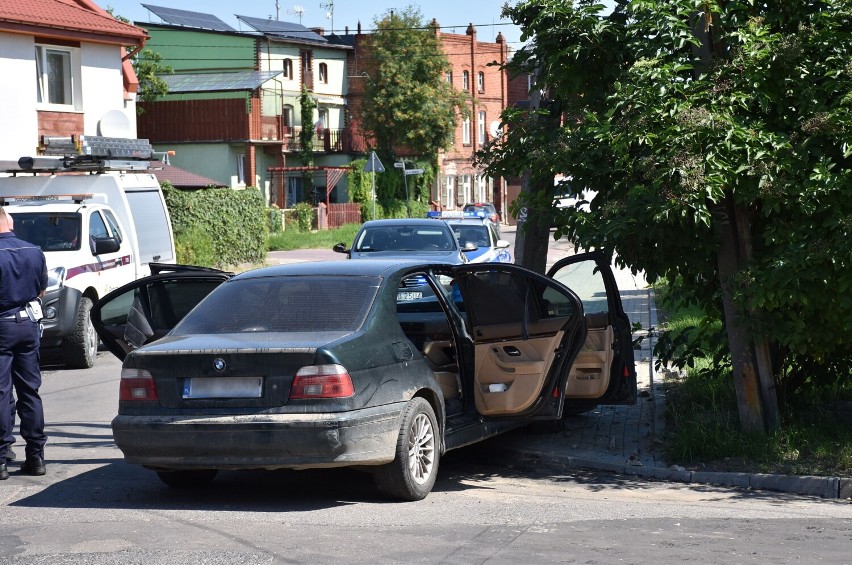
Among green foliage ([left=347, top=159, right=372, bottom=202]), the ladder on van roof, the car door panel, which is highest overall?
green foliage ([left=347, top=159, right=372, bottom=202])

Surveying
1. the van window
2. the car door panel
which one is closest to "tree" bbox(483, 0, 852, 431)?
the car door panel

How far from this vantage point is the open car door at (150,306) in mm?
8703

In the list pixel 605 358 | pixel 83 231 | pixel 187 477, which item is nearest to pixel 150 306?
pixel 187 477

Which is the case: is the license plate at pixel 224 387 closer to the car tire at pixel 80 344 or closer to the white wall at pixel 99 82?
the car tire at pixel 80 344

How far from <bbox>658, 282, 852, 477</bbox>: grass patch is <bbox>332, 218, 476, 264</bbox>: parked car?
373 inches

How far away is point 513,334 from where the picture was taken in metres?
8.30

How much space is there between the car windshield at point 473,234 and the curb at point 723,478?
14357 millimetres

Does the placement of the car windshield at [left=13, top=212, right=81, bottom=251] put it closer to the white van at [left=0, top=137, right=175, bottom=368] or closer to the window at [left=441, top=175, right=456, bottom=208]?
the white van at [left=0, top=137, right=175, bottom=368]

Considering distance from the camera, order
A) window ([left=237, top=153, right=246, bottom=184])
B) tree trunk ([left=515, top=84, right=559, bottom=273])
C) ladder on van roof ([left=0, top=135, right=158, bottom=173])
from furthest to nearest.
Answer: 1. window ([left=237, top=153, right=246, bottom=184])
2. ladder on van roof ([left=0, top=135, right=158, bottom=173])
3. tree trunk ([left=515, top=84, right=559, bottom=273])

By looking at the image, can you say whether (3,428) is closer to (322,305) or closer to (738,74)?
(322,305)

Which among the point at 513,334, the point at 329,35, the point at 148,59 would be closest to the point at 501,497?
the point at 513,334

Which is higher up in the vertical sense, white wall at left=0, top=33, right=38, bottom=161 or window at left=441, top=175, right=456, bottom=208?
white wall at left=0, top=33, right=38, bottom=161

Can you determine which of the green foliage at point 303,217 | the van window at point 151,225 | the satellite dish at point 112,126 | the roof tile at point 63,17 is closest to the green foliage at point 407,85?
the green foliage at point 303,217

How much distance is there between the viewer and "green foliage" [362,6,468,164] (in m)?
62.7
